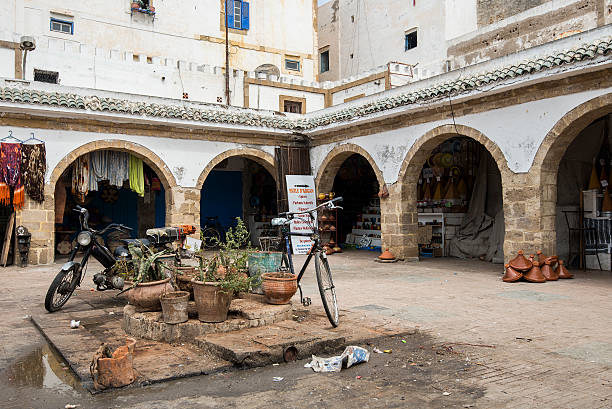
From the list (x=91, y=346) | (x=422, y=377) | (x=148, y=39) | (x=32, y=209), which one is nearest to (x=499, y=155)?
(x=422, y=377)

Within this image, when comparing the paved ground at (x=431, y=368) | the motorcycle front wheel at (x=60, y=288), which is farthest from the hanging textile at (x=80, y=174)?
the motorcycle front wheel at (x=60, y=288)

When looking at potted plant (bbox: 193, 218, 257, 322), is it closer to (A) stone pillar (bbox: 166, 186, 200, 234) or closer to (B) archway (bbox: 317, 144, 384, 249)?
(A) stone pillar (bbox: 166, 186, 200, 234)

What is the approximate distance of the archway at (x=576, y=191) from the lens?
8875 mm

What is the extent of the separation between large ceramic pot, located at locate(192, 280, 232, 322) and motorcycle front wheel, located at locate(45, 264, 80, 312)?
2035 millimetres

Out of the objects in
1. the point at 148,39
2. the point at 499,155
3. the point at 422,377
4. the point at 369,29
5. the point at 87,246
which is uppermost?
the point at 369,29

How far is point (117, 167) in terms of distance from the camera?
12.7 meters

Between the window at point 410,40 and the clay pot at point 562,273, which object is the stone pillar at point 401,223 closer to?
the clay pot at point 562,273

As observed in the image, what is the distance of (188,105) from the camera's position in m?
13.1

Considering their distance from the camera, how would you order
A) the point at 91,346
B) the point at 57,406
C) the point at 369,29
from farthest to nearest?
1. the point at 369,29
2. the point at 91,346
3. the point at 57,406

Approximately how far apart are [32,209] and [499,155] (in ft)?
31.3

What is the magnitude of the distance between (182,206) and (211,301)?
8.71m

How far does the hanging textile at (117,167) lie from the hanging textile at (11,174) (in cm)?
215

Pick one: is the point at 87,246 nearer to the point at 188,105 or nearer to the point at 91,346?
the point at 91,346

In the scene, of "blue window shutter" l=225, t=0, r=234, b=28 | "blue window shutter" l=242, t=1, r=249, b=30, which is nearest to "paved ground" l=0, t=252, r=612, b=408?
"blue window shutter" l=225, t=0, r=234, b=28
